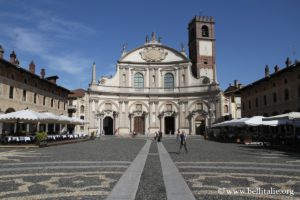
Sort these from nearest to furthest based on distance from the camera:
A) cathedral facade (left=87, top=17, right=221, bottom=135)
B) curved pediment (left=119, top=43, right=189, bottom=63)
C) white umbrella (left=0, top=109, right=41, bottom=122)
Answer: white umbrella (left=0, top=109, right=41, bottom=122), cathedral facade (left=87, top=17, right=221, bottom=135), curved pediment (left=119, top=43, right=189, bottom=63)

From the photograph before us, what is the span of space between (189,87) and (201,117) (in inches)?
260

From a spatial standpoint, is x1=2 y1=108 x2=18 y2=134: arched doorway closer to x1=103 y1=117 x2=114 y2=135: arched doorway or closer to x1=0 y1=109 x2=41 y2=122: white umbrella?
x1=0 y1=109 x2=41 y2=122: white umbrella

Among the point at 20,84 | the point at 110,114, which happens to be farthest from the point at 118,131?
the point at 20,84

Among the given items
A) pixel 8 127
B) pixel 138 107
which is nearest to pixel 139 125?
pixel 138 107

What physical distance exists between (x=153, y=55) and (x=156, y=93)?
26.9ft

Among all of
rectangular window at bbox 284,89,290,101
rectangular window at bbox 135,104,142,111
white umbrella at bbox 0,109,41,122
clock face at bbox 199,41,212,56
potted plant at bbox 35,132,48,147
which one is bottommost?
potted plant at bbox 35,132,48,147

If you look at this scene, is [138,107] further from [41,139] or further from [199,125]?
[41,139]

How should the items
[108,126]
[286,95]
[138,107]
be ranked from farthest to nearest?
[108,126] → [138,107] → [286,95]

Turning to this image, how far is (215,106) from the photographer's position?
59.8m

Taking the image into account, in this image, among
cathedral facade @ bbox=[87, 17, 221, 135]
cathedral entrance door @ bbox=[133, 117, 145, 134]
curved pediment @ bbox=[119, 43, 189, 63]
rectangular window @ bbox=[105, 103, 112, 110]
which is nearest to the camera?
cathedral facade @ bbox=[87, 17, 221, 135]

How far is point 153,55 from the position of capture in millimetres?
64625

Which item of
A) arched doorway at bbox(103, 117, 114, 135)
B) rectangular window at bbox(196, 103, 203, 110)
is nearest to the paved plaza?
rectangular window at bbox(196, 103, 203, 110)

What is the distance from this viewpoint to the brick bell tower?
65688mm

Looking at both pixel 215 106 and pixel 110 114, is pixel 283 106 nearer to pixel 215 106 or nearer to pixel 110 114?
pixel 215 106
